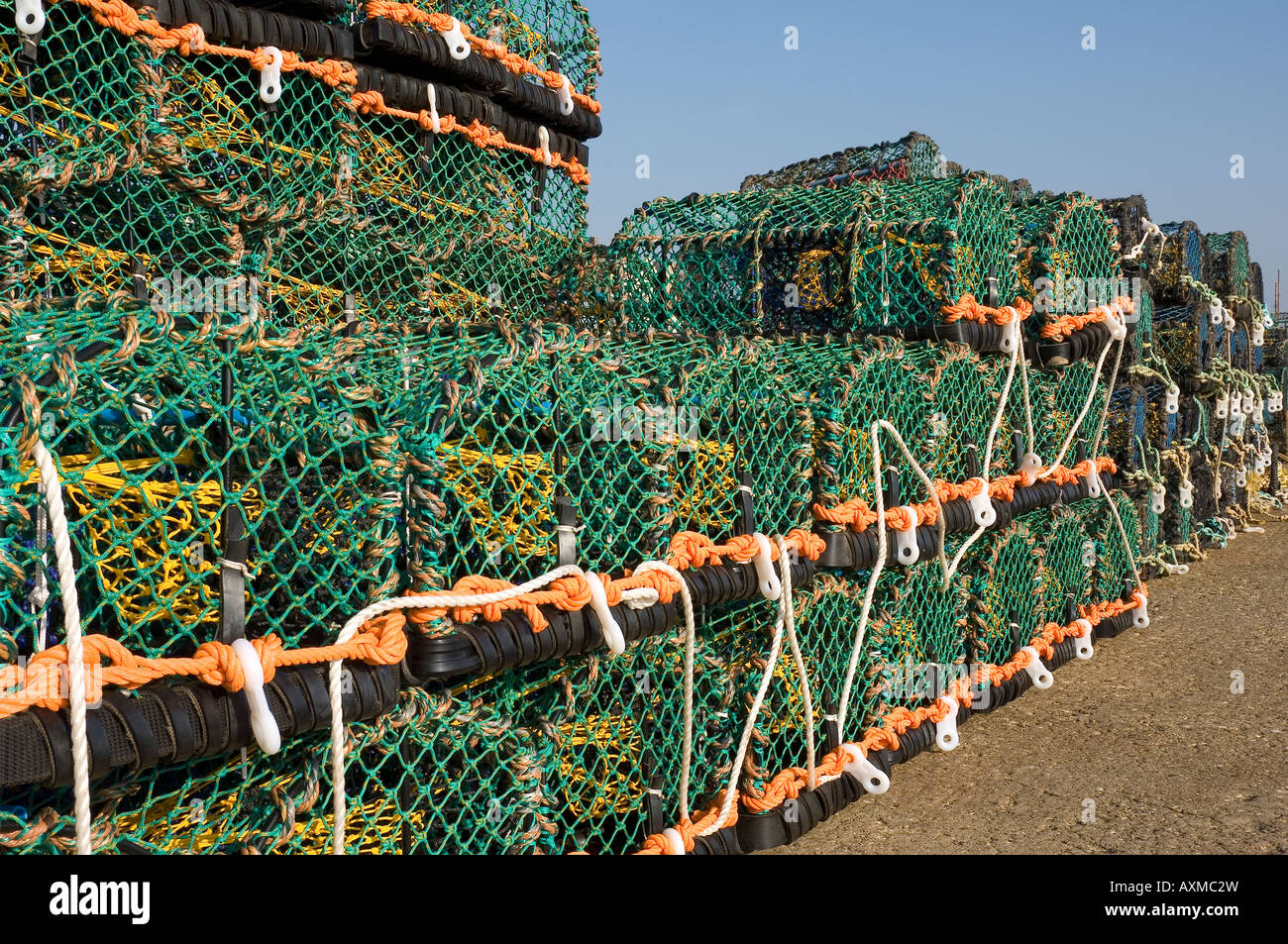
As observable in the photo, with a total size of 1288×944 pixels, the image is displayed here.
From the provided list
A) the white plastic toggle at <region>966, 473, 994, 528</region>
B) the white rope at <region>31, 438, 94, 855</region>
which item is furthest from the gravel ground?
the white rope at <region>31, 438, 94, 855</region>

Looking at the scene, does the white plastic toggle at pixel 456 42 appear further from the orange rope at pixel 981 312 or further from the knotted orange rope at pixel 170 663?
the knotted orange rope at pixel 170 663

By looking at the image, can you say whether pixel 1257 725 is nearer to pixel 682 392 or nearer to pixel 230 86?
pixel 682 392

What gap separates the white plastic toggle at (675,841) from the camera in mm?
2246

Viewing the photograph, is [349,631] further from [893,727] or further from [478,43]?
[478,43]

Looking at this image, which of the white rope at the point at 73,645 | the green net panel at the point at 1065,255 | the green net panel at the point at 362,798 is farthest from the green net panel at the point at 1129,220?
the white rope at the point at 73,645

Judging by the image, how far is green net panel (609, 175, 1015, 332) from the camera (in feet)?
11.0

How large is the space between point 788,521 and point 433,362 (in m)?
1.09

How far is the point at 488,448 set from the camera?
1.84 meters

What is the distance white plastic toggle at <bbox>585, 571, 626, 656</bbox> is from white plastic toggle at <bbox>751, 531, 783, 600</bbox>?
535 millimetres

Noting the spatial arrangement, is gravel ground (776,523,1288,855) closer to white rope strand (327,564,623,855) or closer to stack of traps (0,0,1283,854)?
stack of traps (0,0,1283,854)

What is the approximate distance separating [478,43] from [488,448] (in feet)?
6.45

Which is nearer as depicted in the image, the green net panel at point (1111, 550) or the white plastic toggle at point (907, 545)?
the white plastic toggle at point (907, 545)

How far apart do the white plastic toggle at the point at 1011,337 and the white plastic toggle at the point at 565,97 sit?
166 centimetres

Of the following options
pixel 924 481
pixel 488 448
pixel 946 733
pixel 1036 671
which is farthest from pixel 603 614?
pixel 1036 671
